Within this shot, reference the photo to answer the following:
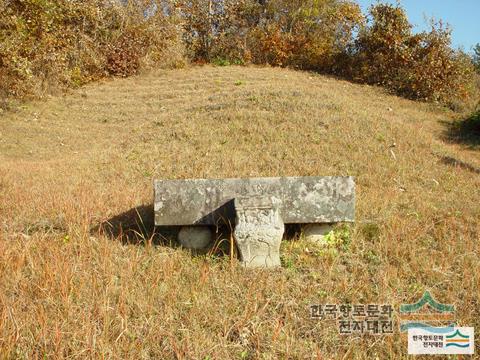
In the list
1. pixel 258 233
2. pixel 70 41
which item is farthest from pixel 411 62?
pixel 258 233

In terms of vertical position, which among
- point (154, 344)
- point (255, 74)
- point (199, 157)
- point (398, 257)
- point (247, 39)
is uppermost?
point (247, 39)

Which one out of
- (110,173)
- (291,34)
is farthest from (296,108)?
(291,34)

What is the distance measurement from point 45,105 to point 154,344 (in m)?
13.4

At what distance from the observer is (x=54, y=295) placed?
307cm

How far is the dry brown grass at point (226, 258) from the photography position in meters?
2.72

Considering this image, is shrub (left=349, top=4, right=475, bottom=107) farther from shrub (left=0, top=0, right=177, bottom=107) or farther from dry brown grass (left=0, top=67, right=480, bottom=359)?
shrub (left=0, top=0, right=177, bottom=107)

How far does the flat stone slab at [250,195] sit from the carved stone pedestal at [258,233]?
0.81 feet

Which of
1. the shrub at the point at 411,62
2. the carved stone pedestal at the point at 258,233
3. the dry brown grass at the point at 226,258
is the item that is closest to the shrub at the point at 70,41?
the dry brown grass at the point at 226,258

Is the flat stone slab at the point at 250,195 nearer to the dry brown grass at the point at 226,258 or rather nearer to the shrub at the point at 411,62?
the dry brown grass at the point at 226,258

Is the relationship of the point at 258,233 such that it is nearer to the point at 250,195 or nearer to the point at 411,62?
the point at 250,195

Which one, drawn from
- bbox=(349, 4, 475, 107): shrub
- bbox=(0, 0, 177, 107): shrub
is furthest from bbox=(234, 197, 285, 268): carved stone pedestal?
bbox=(349, 4, 475, 107): shrub

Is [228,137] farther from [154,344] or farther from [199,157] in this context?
[154,344]

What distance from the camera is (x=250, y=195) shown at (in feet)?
13.5

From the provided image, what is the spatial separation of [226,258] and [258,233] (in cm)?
41
